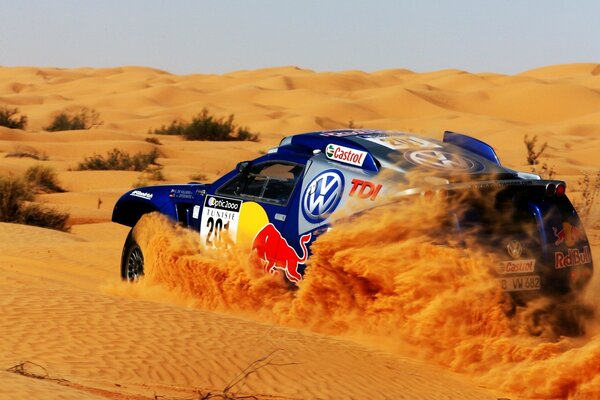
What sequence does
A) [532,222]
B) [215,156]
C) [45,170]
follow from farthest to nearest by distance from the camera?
[215,156] → [45,170] → [532,222]

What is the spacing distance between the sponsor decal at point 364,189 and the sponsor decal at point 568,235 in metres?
1.35

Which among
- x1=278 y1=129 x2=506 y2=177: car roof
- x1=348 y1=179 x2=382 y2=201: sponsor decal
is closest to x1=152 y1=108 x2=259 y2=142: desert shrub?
x1=278 y1=129 x2=506 y2=177: car roof

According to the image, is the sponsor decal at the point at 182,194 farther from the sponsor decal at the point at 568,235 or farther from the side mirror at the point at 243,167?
the sponsor decal at the point at 568,235

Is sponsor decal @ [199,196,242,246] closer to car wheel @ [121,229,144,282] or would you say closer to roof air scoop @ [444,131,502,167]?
car wheel @ [121,229,144,282]

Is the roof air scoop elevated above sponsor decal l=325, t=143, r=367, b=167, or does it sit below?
above

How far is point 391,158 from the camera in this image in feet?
27.4

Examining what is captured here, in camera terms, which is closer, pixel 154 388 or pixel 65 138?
pixel 154 388

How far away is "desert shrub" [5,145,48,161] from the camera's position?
1288 inches

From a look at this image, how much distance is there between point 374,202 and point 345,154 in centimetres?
70

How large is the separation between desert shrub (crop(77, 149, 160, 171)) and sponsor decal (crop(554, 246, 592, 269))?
24.5m

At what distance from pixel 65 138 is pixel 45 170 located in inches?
571

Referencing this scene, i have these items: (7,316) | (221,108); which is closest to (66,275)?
(7,316)

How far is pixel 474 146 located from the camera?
9203 mm

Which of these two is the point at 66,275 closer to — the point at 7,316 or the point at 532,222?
the point at 7,316
